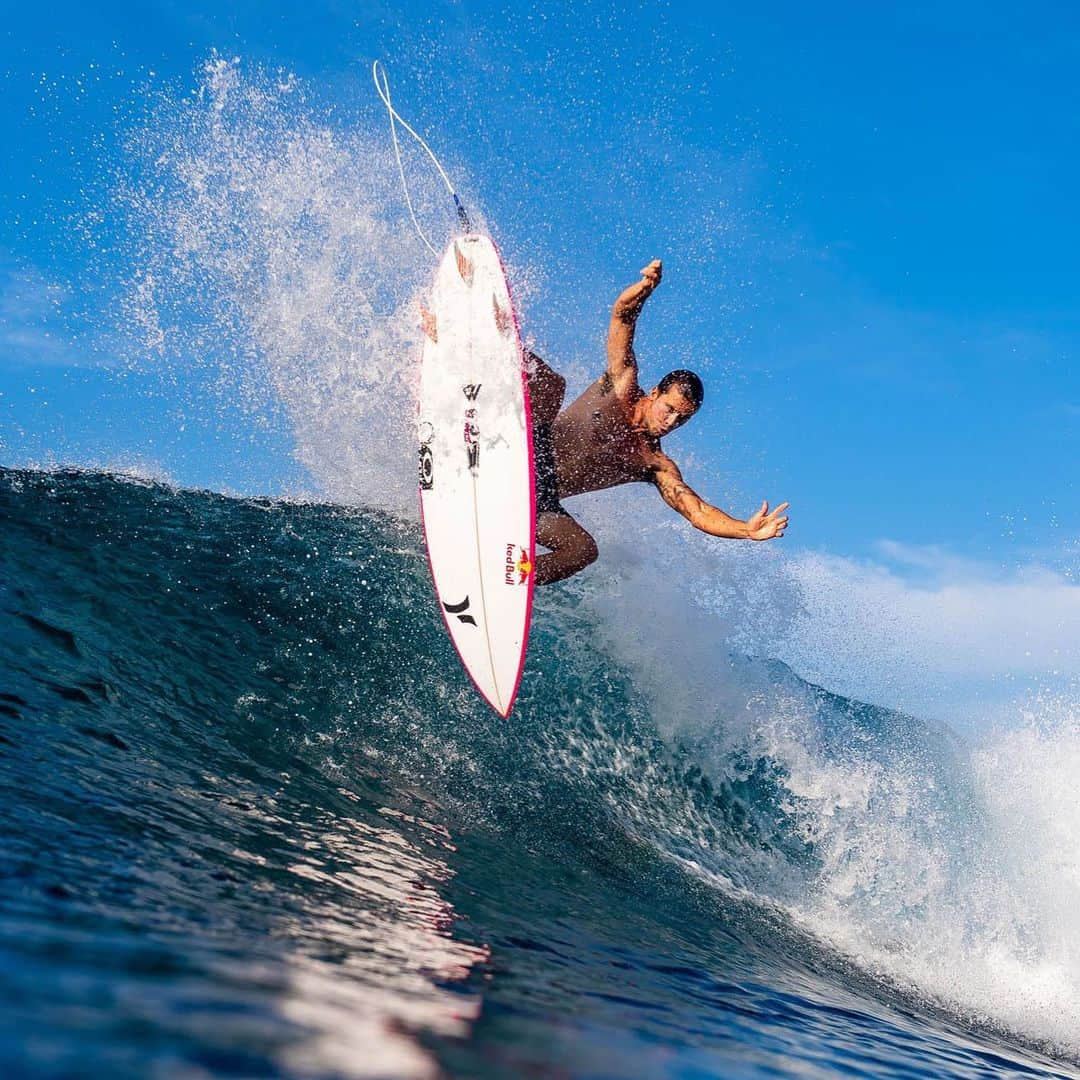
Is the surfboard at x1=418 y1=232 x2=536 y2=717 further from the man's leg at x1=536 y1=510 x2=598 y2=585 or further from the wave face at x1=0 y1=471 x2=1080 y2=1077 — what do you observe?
the wave face at x1=0 y1=471 x2=1080 y2=1077

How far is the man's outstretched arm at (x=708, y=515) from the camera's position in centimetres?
495

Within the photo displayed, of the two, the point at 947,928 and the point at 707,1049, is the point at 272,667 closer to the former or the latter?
the point at 707,1049

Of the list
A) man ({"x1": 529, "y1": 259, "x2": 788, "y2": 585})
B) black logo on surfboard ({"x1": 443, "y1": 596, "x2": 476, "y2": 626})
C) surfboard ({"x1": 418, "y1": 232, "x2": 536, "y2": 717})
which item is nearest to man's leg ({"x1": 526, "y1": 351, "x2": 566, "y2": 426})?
man ({"x1": 529, "y1": 259, "x2": 788, "y2": 585})

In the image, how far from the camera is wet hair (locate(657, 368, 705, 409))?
5359mm

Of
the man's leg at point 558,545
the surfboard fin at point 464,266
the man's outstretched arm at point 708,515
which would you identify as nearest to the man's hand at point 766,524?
the man's outstretched arm at point 708,515

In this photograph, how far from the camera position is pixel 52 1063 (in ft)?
3.44

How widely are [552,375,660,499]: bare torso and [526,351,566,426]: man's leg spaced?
0.30 feet

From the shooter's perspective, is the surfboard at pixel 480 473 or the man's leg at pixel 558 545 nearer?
the surfboard at pixel 480 473

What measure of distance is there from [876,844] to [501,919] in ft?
16.7

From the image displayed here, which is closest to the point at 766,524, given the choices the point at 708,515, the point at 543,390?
the point at 708,515

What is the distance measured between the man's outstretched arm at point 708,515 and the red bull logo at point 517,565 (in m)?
1.12

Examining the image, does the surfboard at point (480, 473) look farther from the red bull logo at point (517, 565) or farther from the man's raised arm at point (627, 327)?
the man's raised arm at point (627, 327)

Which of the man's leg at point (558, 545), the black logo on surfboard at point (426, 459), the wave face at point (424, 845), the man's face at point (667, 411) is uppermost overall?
the man's face at point (667, 411)

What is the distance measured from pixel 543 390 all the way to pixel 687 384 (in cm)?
104
